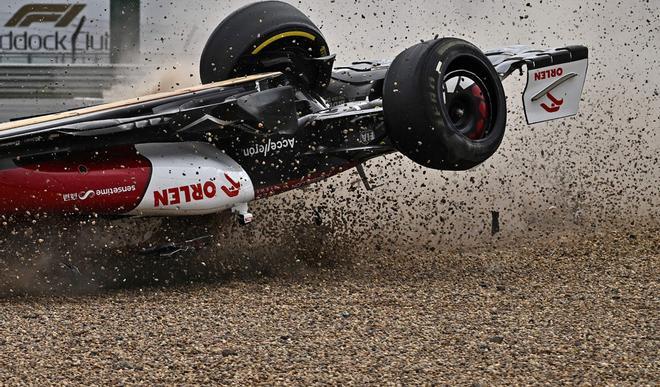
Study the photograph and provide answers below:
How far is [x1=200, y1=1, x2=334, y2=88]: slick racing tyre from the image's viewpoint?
6535 mm

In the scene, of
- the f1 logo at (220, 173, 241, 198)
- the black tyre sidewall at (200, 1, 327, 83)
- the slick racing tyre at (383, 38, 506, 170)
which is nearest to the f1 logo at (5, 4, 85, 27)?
the black tyre sidewall at (200, 1, 327, 83)

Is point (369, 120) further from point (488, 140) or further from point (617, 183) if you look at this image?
point (617, 183)

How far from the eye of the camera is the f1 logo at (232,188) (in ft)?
19.7

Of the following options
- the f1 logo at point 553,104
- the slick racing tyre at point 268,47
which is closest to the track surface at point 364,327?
the f1 logo at point 553,104

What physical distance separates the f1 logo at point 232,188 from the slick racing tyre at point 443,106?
0.92 metres

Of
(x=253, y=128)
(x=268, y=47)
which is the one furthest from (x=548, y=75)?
(x=253, y=128)

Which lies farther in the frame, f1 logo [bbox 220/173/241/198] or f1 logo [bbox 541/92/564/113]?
f1 logo [bbox 541/92/564/113]

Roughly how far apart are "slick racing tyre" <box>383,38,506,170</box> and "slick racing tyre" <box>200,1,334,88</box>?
824 millimetres

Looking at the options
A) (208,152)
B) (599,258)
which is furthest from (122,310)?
(599,258)

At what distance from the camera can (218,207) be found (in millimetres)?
6023

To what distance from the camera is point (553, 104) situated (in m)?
7.01

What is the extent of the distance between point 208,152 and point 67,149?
2.71 ft

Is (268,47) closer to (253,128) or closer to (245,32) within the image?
(245,32)

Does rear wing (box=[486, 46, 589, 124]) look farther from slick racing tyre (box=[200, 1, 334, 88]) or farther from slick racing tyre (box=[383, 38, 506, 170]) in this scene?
slick racing tyre (box=[200, 1, 334, 88])
